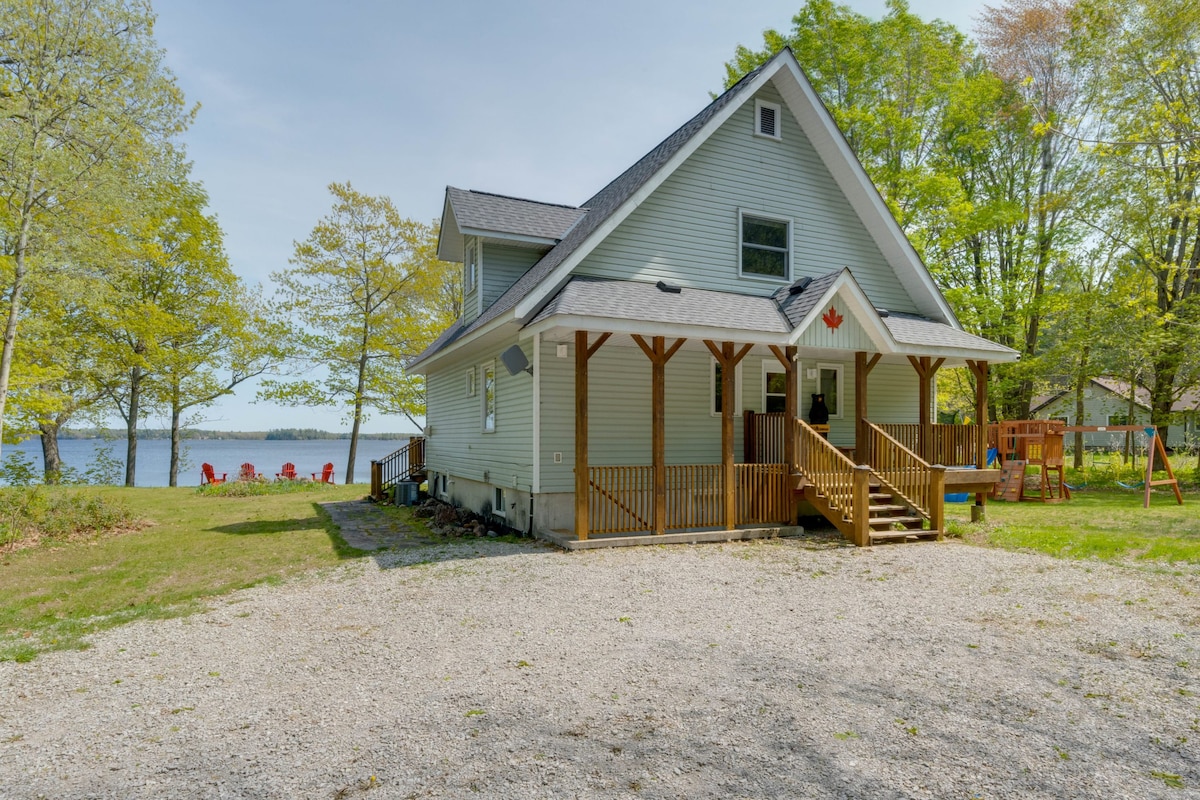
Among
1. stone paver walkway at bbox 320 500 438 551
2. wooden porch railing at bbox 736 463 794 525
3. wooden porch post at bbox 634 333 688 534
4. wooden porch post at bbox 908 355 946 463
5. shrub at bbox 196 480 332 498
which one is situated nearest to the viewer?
wooden porch post at bbox 634 333 688 534

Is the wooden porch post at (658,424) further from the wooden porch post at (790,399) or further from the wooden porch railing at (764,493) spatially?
the wooden porch post at (790,399)

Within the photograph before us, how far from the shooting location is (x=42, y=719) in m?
4.28

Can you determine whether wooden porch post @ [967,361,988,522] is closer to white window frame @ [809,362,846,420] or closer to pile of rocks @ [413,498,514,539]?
white window frame @ [809,362,846,420]

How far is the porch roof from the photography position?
382 inches

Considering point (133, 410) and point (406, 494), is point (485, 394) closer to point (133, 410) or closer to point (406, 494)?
point (406, 494)

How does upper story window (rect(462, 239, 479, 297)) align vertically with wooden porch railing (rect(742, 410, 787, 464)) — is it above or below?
above

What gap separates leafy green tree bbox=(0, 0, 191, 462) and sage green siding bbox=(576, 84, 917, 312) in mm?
10351

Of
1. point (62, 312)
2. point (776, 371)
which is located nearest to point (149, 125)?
point (62, 312)

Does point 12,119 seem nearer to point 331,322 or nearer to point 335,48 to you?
point 335,48

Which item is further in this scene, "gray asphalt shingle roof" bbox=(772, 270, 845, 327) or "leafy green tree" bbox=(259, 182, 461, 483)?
"leafy green tree" bbox=(259, 182, 461, 483)

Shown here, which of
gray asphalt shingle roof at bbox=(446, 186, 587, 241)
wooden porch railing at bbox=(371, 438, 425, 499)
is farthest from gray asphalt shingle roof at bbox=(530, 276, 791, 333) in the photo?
wooden porch railing at bbox=(371, 438, 425, 499)

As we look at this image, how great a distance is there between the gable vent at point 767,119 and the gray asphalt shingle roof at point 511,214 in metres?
4.39

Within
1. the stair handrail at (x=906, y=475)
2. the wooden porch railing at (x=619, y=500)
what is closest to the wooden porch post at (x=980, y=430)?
the stair handrail at (x=906, y=475)

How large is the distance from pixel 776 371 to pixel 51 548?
13.1 meters
